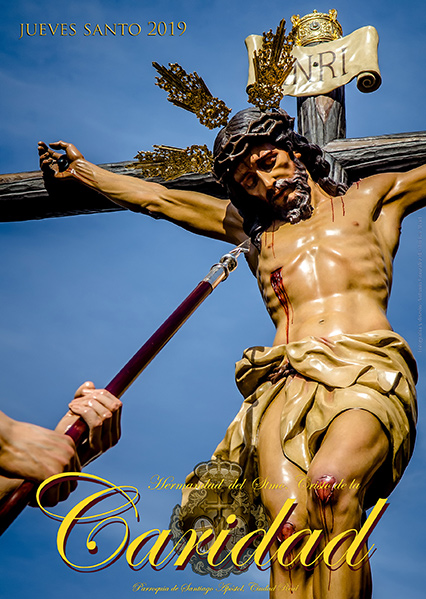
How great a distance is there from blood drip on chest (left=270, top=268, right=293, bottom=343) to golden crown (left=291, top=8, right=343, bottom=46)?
2.03 metres

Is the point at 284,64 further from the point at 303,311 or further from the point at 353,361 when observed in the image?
the point at 353,361

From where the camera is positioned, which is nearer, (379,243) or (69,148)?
(379,243)

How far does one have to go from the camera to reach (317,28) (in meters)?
6.22

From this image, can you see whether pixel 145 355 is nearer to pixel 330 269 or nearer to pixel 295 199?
pixel 330 269

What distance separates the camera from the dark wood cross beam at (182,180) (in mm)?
→ 5504

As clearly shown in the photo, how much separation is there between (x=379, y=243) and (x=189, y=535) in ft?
5.07

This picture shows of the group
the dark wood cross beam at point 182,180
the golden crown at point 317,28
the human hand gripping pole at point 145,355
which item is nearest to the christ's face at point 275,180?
the human hand gripping pole at point 145,355

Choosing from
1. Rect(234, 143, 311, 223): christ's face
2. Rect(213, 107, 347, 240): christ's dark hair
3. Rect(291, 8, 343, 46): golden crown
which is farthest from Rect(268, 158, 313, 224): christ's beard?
Rect(291, 8, 343, 46): golden crown

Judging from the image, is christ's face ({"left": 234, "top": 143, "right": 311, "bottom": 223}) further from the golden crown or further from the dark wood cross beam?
the golden crown

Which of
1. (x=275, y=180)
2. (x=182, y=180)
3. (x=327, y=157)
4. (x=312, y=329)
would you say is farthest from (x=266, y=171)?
(x=182, y=180)

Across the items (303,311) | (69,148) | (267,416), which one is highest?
(69,148)

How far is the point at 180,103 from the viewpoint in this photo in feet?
17.2

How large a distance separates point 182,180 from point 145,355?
2.36 metres

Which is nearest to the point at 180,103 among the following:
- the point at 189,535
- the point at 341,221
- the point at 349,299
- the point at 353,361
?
the point at 341,221
